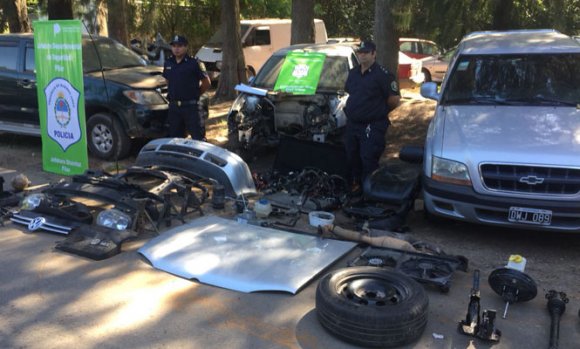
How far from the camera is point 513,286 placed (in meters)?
3.79

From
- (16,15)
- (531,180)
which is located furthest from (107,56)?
(16,15)

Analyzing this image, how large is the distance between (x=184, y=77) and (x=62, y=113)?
5.36 feet

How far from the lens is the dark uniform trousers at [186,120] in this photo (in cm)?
725

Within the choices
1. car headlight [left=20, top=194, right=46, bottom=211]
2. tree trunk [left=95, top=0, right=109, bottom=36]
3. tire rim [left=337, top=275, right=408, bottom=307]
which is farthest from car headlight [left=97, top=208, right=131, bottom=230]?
tree trunk [left=95, top=0, right=109, bottom=36]

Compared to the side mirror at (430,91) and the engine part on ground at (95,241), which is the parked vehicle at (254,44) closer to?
the side mirror at (430,91)

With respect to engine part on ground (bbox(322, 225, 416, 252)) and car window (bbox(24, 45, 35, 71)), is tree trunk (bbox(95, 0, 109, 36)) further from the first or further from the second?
engine part on ground (bbox(322, 225, 416, 252))

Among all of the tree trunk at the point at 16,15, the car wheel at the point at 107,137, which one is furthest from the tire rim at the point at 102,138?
the tree trunk at the point at 16,15

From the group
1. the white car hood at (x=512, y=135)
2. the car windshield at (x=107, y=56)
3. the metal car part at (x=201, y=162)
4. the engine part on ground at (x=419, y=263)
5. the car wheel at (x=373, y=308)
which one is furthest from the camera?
the car windshield at (x=107, y=56)

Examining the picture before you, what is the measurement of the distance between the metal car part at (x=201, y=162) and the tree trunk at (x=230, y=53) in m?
7.09

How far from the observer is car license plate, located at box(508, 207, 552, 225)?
4.52 metres

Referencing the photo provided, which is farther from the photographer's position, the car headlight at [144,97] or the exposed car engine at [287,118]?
the car headlight at [144,97]

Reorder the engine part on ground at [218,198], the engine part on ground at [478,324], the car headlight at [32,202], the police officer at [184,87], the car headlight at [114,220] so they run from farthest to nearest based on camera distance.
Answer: the police officer at [184,87] → the engine part on ground at [218,198] → the car headlight at [32,202] → the car headlight at [114,220] → the engine part on ground at [478,324]

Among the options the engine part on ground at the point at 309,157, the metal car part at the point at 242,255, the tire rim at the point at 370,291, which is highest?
the engine part on ground at the point at 309,157

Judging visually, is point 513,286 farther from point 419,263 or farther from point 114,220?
point 114,220
